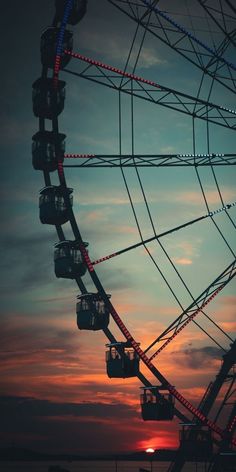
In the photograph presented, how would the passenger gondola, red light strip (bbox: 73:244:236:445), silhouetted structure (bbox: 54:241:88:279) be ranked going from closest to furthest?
1. red light strip (bbox: 73:244:236:445)
2. silhouetted structure (bbox: 54:241:88:279)
3. the passenger gondola

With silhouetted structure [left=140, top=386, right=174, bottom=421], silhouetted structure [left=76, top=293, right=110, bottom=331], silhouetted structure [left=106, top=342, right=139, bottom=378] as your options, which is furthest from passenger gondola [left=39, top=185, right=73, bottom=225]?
silhouetted structure [left=140, top=386, right=174, bottom=421]

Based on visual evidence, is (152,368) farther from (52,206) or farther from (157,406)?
(52,206)

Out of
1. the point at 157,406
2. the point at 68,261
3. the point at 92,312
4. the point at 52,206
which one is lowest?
the point at 157,406

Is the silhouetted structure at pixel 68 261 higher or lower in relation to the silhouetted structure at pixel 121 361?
higher

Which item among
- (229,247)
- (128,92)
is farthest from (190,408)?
(128,92)

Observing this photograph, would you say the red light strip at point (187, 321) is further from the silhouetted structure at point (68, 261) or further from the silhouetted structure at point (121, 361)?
the silhouetted structure at point (68, 261)

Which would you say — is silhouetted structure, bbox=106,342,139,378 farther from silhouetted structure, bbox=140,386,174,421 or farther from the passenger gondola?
the passenger gondola

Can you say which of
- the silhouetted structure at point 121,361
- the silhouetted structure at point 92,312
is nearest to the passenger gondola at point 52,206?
the silhouetted structure at point 92,312

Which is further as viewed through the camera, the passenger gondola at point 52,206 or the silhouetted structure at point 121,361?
the passenger gondola at point 52,206

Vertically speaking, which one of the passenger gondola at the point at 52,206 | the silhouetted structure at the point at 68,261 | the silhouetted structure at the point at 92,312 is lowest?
the silhouetted structure at the point at 92,312

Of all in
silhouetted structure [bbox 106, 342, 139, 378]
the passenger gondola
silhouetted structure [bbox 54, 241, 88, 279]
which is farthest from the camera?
the passenger gondola

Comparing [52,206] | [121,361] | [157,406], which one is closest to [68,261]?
[52,206]

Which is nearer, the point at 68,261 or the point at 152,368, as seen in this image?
the point at 152,368

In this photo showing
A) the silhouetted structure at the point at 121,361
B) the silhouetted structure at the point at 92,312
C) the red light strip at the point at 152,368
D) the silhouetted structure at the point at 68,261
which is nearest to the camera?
the red light strip at the point at 152,368
